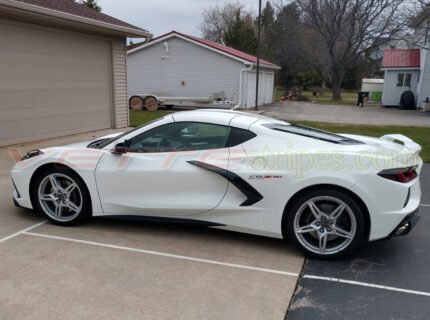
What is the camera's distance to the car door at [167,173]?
13.4 ft

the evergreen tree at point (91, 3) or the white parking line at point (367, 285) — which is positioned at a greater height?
the evergreen tree at point (91, 3)

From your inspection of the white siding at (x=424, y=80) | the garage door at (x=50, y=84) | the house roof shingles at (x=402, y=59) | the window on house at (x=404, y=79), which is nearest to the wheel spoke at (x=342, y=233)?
the garage door at (x=50, y=84)

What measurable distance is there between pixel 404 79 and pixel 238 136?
100ft

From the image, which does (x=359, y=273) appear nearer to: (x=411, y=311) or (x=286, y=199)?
(x=411, y=311)

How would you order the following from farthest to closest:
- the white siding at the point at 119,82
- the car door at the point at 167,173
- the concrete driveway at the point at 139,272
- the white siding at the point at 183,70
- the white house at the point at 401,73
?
the white house at the point at 401,73 < the white siding at the point at 183,70 < the white siding at the point at 119,82 < the car door at the point at 167,173 < the concrete driveway at the point at 139,272

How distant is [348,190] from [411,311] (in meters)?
1.11

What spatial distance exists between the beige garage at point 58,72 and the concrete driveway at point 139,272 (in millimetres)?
5337

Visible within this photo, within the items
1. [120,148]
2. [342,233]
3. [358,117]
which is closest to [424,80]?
[358,117]

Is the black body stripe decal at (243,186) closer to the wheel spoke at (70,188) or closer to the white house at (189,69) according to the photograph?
the wheel spoke at (70,188)

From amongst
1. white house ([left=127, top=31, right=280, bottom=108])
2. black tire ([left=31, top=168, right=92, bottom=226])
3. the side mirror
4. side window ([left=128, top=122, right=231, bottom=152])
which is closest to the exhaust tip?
side window ([left=128, top=122, right=231, bottom=152])

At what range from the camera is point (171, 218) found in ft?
14.1

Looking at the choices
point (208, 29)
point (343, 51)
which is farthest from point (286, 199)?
point (208, 29)

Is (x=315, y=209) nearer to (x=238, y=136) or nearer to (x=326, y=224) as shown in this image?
(x=326, y=224)

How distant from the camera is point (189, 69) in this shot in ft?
84.9
